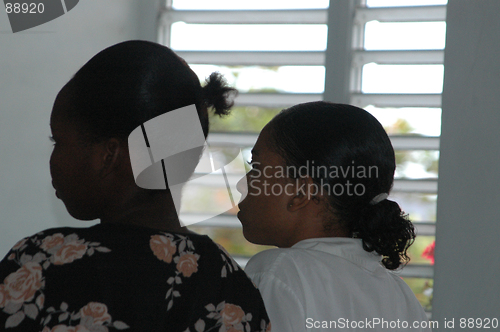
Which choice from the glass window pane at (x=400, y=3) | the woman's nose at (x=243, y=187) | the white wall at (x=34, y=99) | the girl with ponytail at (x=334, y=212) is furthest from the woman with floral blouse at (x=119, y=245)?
the glass window pane at (x=400, y=3)

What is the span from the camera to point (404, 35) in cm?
163

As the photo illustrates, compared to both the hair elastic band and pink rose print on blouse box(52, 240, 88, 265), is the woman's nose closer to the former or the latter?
the hair elastic band

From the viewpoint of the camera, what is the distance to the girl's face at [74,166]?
74 cm

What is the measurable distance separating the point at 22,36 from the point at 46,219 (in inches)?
A: 22.5

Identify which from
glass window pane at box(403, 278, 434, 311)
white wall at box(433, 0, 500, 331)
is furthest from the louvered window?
white wall at box(433, 0, 500, 331)

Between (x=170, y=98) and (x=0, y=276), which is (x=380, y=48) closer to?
(x=170, y=98)

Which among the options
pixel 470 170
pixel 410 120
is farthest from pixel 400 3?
pixel 470 170

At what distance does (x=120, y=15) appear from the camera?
1.74 metres

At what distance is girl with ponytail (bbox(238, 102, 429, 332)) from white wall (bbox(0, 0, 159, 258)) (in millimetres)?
815

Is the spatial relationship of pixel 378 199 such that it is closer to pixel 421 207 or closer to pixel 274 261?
pixel 274 261

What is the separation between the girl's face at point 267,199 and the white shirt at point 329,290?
0.07 metres

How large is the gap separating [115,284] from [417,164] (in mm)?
1189

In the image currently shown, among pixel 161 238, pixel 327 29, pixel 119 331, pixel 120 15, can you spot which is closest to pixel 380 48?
pixel 327 29

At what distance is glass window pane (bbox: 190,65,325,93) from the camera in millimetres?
1689
